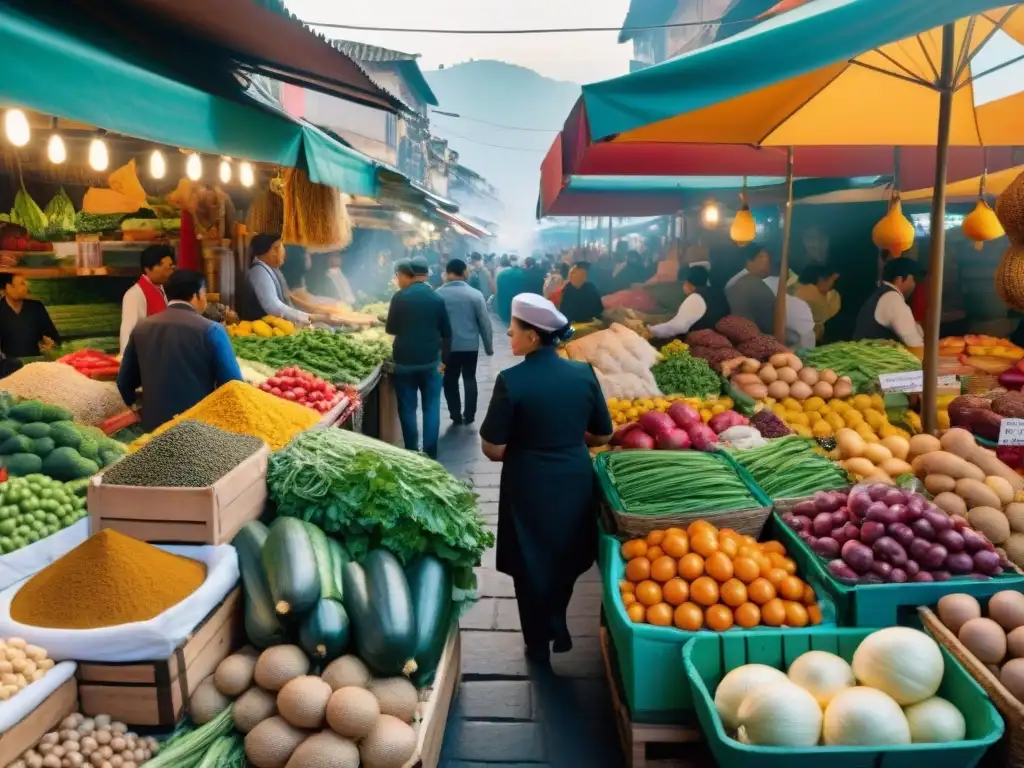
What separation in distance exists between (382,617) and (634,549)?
1.29 m

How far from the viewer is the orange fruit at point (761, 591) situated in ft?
10.4

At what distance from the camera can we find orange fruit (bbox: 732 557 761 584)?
3.23 m

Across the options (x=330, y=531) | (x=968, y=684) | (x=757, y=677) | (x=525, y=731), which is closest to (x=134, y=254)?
(x=330, y=531)

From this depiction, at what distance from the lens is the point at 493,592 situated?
505 centimetres

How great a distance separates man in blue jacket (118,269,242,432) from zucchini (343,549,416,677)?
2.17 meters

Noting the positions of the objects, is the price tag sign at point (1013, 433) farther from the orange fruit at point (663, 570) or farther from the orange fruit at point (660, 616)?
the orange fruit at point (660, 616)

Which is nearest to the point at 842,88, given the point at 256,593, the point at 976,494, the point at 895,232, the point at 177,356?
the point at 895,232

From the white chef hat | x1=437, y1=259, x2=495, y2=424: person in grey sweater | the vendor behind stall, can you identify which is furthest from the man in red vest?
x1=437, y1=259, x2=495, y2=424: person in grey sweater

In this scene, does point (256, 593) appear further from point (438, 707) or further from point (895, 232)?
point (895, 232)

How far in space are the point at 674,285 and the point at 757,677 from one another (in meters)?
8.63

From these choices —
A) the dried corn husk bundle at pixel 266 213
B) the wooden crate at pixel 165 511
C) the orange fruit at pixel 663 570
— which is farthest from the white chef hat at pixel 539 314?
the dried corn husk bundle at pixel 266 213

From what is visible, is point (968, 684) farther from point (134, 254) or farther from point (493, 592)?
point (134, 254)

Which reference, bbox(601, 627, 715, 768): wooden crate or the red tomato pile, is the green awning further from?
bbox(601, 627, 715, 768): wooden crate

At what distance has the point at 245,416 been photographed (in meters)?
3.85
